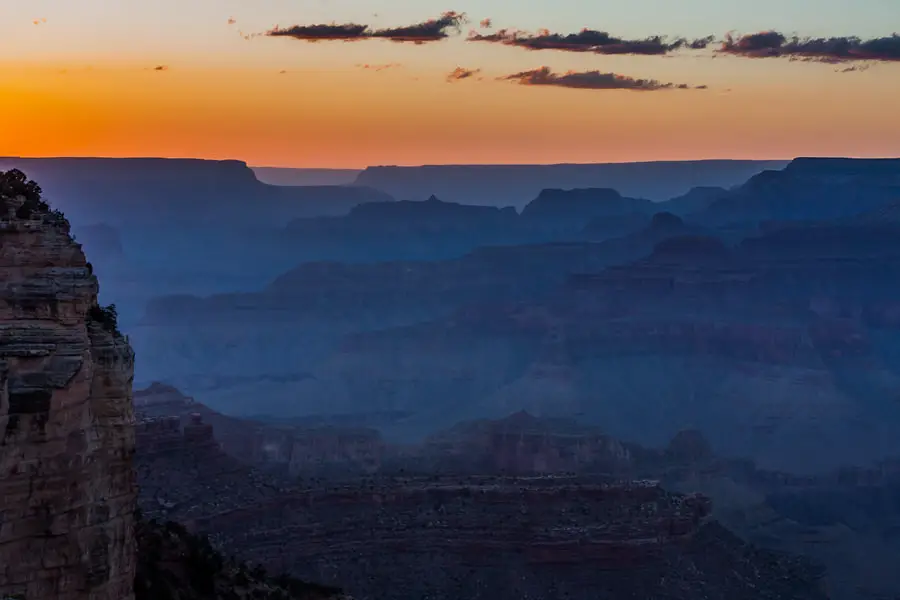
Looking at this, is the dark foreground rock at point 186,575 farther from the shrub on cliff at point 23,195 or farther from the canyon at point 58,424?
the shrub on cliff at point 23,195

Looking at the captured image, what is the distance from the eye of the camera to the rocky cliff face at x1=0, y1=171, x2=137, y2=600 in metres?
14.4

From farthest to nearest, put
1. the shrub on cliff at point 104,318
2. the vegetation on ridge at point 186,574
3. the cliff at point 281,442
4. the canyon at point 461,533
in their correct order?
the cliff at point 281,442, the canyon at point 461,533, the vegetation on ridge at point 186,574, the shrub on cliff at point 104,318

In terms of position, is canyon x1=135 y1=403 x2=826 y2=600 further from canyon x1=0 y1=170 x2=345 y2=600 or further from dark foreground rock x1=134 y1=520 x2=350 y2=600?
canyon x1=0 y1=170 x2=345 y2=600

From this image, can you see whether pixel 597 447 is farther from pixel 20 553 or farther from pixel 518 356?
pixel 20 553

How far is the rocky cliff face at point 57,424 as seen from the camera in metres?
14.4

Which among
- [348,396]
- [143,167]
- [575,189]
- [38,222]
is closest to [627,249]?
[575,189]

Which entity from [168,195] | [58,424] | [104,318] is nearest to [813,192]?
[168,195]

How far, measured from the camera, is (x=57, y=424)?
576 inches

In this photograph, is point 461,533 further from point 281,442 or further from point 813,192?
point 813,192

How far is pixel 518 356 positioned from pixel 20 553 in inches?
3135

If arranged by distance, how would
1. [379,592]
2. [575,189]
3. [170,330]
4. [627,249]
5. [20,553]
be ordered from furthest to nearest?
1. [575,189]
2. [627,249]
3. [170,330]
4. [379,592]
5. [20,553]

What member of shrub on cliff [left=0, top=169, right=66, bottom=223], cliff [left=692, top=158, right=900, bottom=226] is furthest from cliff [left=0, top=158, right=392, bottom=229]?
shrub on cliff [left=0, top=169, right=66, bottom=223]

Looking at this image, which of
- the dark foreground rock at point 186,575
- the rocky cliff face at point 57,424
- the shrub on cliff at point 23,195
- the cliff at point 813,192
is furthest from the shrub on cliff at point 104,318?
the cliff at point 813,192

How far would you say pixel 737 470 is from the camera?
67750mm
